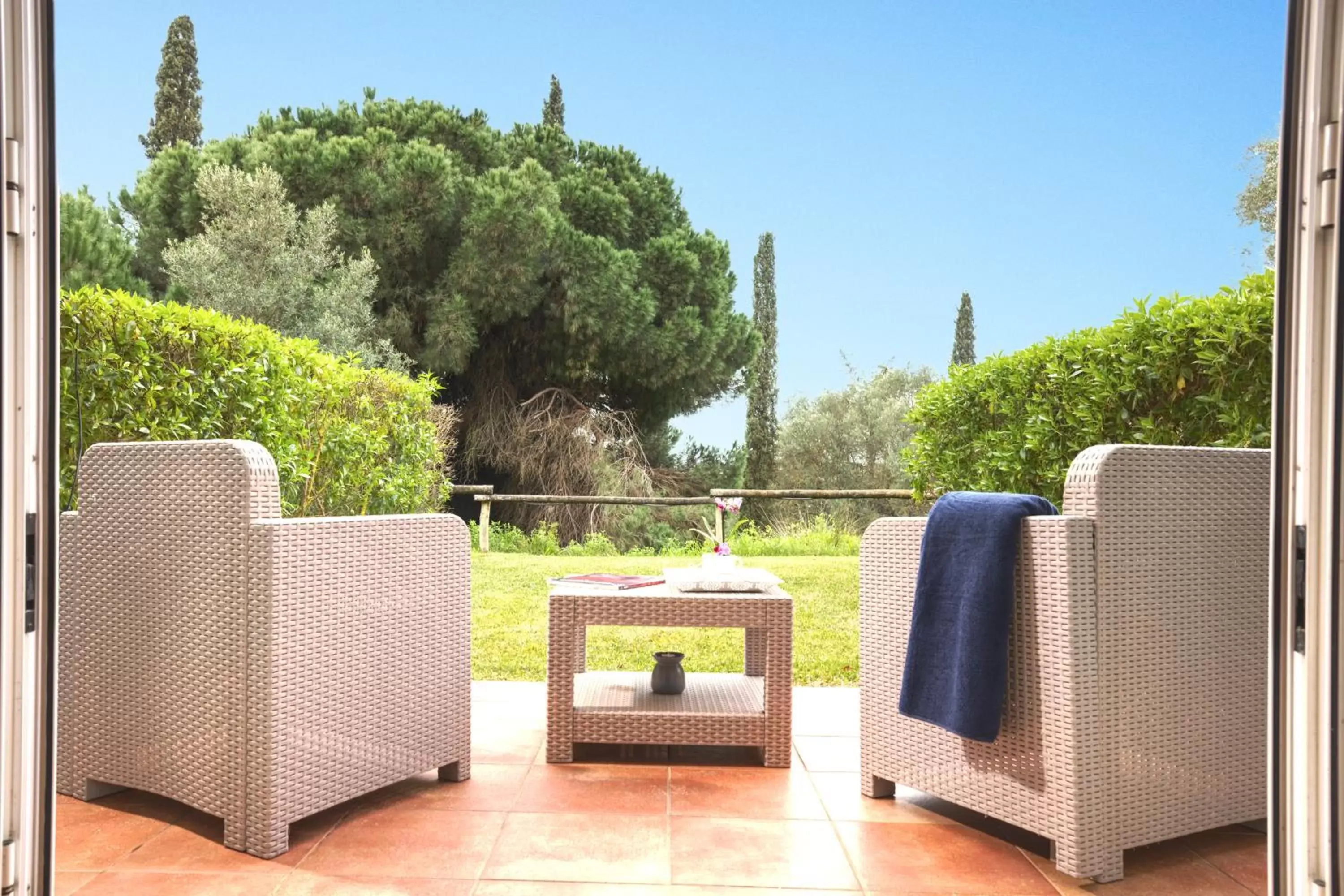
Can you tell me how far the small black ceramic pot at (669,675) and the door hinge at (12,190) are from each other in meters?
2.34

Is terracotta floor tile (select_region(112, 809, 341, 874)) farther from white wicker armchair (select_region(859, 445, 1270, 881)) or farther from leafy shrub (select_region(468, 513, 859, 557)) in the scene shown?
leafy shrub (select_region(468, 513, 859, 557))

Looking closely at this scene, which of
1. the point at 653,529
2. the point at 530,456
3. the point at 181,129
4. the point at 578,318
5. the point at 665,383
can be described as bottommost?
the point at 653,529

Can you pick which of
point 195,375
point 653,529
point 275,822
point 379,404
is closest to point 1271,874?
point 275,822

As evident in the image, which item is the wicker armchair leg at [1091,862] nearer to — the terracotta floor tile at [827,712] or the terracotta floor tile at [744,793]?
the terracotta floor tile at [744,793]

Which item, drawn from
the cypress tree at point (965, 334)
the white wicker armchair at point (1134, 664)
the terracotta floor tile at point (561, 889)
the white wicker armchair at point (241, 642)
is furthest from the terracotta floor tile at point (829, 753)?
the cypress tree at point (965, 334)

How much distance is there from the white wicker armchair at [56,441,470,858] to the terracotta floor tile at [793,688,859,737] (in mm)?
1353

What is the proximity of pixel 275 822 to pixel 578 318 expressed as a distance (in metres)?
10.3

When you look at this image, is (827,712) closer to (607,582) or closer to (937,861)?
(607,582)

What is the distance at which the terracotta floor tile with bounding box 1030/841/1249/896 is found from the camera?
6.22 feet

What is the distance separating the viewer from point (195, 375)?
10.7 ft

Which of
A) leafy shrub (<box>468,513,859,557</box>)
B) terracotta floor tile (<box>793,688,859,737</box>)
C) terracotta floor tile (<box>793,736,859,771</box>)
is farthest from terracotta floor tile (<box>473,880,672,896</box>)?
leafy shrub (<box>468,513,859,557</box>)

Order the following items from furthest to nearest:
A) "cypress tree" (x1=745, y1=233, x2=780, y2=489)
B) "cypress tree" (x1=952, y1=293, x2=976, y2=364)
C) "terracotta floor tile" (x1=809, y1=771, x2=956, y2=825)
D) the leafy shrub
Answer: "cypress tree" (x1=952, y1=293, x2=976, y2=364) < "cypress tree" (x1=745, y1=233, x2=780, y2=489) < the leafy shrub < "terracotta floor tile" (x1=809, y1=771, x2=956, y2=825)

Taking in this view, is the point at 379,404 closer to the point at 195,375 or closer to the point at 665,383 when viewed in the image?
the point at 195,375

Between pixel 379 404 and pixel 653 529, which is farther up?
pixel 379 404
